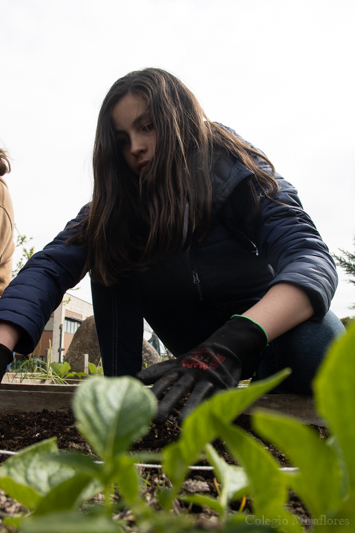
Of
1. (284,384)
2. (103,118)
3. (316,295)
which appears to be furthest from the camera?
(103,118)

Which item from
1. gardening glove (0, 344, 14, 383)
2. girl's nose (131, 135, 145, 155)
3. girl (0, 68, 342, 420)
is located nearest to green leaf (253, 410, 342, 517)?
girl (0, 68, 342, 420)

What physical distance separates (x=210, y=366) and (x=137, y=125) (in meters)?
1.18

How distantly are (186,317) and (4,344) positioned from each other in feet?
3.23

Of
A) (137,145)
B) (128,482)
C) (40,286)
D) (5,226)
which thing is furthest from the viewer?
(5,226)

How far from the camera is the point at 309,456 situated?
22 cm

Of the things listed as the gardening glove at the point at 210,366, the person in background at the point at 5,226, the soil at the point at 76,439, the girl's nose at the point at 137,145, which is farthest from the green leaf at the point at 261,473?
the person in background at the point at 5,226

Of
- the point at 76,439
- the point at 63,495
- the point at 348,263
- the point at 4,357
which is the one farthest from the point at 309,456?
the point at 348,263

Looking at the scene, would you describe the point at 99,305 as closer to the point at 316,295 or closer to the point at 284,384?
the point at 284,384

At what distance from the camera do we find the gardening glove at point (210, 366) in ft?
3.20

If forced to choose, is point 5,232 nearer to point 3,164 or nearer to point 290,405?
point 3,164

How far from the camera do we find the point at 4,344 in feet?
4.28

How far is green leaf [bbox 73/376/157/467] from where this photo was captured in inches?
9.3

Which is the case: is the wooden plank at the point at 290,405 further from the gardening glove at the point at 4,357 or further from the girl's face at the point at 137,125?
the girl's face at the point at 137,125

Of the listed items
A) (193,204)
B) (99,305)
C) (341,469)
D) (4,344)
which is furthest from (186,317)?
(341,469)
